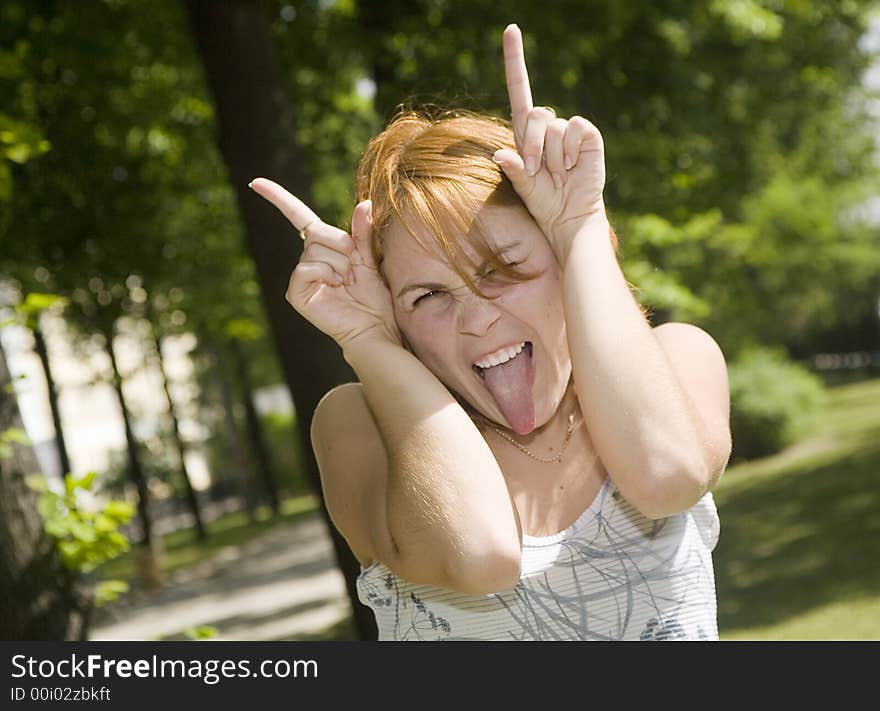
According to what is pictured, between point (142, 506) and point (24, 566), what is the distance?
53.4ft

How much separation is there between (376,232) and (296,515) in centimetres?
2969

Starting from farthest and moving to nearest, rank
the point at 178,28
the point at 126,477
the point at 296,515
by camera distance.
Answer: the point at 126,477
the point at 296,515
the point at 178,28

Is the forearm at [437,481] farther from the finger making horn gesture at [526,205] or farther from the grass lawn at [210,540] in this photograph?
the grass lawn at [210,540]

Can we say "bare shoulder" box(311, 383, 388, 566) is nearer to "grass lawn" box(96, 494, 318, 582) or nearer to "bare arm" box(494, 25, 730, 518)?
"bare arm" box(494, 25, 730, 518)

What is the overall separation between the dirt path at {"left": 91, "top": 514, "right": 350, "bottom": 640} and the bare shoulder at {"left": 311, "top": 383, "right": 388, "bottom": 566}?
7975 millimetres

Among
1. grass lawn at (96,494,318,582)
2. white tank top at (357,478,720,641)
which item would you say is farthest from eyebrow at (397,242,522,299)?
grass lawn at (96,494,318,582)

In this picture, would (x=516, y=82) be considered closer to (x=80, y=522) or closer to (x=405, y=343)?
(x=405, y=343)

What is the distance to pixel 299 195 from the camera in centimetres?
605

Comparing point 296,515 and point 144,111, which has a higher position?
point 296,515

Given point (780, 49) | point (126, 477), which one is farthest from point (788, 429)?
point (126, 477)

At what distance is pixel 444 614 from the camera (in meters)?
2.15

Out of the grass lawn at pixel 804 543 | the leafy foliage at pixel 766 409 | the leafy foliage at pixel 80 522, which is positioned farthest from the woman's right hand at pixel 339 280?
the leafy foliage at pixel 766 409

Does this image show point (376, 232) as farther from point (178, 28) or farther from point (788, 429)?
point (788, 429)

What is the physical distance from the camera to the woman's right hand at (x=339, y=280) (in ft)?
6.94
